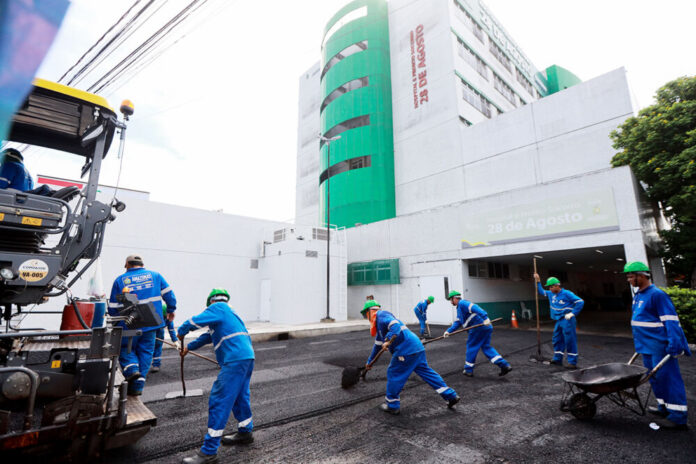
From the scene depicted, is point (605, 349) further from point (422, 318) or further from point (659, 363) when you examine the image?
point (659, 363)

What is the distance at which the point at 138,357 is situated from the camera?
495 centimetres

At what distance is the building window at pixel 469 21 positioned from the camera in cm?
2620

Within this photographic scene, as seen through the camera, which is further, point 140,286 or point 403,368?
point 140,286

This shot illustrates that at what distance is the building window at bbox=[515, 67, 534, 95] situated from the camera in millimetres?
34844

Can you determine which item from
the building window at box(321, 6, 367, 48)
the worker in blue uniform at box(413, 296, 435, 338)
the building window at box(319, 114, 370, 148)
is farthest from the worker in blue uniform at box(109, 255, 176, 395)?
the building window at box(321, 6, 367, 48)

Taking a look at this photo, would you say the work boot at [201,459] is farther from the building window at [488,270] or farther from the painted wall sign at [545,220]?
the building window at [488,270]

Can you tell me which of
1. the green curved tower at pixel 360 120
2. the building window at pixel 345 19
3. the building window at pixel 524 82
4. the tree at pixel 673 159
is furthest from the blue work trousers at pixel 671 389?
the building window at pixel 524 82

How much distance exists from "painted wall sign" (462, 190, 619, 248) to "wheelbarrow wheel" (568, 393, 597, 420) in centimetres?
1087

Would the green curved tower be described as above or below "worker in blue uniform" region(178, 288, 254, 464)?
above

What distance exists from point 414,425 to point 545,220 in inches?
499

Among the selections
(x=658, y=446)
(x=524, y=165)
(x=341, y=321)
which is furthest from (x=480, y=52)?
(x=658, y=446)

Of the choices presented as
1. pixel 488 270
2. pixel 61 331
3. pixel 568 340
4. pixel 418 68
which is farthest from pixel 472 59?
pixel 61 331

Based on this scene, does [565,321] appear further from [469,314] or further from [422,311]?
[422,311]

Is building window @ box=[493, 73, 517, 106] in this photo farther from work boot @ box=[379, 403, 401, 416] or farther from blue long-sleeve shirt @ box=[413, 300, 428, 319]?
work boot @ box=[379, 403, 401, 416]
